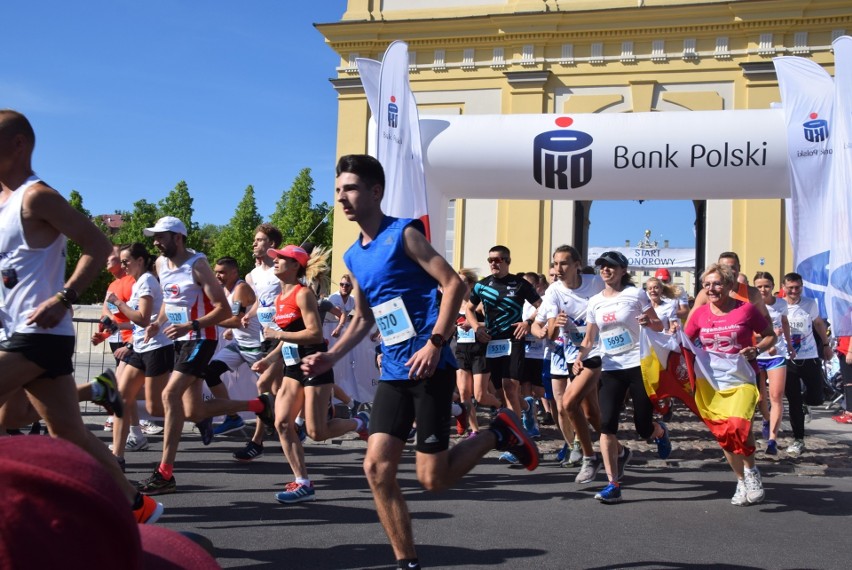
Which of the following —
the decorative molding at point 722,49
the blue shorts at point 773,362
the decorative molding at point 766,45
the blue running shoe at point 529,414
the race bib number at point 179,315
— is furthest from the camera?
the decorative molding at point 722,49

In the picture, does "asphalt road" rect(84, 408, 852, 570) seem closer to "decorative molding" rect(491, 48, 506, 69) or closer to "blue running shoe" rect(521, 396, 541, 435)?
"blue running shoe" rect(521, 396, 541, 435)

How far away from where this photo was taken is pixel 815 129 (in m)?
9.05

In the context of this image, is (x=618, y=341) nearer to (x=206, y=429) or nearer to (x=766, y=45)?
(x=206, y=429)

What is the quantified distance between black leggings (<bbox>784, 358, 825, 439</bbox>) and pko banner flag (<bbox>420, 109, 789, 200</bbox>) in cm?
197

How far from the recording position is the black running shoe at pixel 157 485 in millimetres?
6238

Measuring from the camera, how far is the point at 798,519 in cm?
593

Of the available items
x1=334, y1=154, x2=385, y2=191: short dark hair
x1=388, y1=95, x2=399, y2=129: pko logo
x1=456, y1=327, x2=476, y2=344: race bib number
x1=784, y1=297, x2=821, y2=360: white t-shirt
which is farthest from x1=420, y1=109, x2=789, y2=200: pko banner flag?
x1=334, y1=154, x2=385, y2=191: short dark hair

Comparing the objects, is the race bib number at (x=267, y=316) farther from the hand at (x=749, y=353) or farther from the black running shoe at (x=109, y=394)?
the hand at (x=749, y=353)

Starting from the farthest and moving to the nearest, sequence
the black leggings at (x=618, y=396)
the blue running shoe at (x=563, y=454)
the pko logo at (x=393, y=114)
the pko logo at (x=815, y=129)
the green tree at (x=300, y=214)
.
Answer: the green tree at (x=300, y=214) < the pko logo at (x=393, y=114) < the pko logo at (x=815, y=129) < the blue running shoe at (x=563, y=454) < the black leggings at (x=618, y=396)

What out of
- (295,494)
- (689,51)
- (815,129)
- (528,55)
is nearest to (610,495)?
(295,494)

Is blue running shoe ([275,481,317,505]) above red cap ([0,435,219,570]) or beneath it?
beneath

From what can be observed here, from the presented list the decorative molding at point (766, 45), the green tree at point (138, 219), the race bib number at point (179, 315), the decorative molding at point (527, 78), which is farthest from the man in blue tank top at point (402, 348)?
the green tree at point (138, 219)

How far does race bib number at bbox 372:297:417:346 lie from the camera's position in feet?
13.4

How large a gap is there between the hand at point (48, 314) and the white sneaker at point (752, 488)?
487 centimetres
